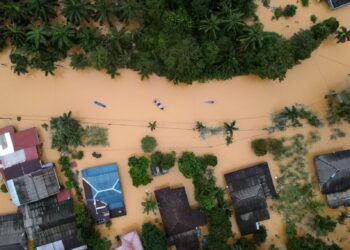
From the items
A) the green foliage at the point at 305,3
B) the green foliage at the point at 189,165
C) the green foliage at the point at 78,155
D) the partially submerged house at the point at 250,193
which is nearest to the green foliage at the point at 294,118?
the partially submerged house at the point at 250,193

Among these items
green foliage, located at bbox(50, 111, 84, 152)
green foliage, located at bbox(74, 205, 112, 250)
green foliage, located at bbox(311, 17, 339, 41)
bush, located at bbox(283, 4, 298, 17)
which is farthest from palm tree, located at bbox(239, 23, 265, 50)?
green foliage, located at bbox(74, 205, 112, 250)

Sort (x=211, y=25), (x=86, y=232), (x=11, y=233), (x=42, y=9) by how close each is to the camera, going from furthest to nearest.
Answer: (x=11, y=233) < (x=86, y=232) < (x=42, y=9) < (x=211, y=25)

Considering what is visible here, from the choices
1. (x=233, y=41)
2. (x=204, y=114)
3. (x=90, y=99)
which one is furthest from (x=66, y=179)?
(x=233, y=41)

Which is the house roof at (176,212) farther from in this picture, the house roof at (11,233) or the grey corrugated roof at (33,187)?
the house roof at (11,233)

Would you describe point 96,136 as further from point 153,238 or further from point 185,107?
point 153,238

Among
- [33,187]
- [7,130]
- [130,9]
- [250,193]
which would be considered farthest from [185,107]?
[7,130]

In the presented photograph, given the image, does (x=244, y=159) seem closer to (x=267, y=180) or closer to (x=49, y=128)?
(x=267, y=180)

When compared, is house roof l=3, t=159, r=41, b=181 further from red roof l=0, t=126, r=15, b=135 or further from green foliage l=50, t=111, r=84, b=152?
red roof l=0, t=126, r=15, b=135
